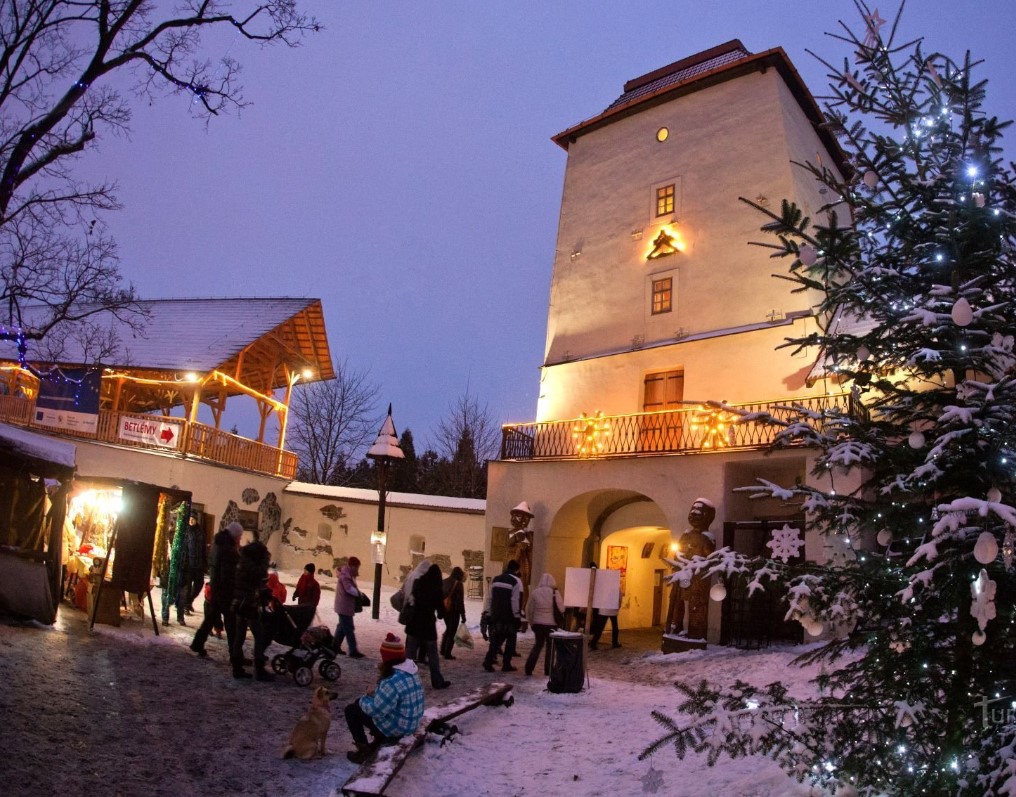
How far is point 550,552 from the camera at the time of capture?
1748cm

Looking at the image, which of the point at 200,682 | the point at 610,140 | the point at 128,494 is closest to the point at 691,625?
the point at 200,682

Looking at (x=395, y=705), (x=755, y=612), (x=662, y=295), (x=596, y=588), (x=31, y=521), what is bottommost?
(x=395, y=705)

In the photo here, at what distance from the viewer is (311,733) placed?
6367mm

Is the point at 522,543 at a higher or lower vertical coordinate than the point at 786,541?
lower

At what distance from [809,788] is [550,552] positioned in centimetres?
1300

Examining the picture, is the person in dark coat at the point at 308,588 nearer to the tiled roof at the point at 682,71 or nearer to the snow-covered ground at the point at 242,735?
the snow-covered ground at the point at 242,735

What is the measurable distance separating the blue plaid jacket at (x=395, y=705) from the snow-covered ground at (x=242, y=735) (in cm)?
33

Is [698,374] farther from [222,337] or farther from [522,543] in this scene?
[222,337]

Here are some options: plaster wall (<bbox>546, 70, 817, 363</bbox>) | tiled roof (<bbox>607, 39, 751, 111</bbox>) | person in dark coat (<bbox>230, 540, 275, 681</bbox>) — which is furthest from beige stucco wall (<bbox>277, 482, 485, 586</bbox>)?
person in dark coat (<bbox>230, 540, 275, 681</bbox>)

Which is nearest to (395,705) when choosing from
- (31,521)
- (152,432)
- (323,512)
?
(31,521)

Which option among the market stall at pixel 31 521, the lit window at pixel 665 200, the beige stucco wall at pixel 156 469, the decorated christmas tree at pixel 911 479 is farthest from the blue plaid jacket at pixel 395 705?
the beige stucco wall at pixel 156 469

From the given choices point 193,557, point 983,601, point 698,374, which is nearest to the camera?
point 983,601

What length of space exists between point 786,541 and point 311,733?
29.8 ft

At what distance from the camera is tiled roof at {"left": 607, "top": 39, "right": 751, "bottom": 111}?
19297 millimetres
